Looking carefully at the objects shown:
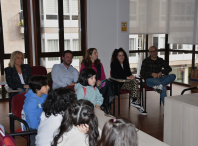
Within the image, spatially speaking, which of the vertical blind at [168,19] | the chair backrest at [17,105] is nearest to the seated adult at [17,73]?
the chair backrest at [17,105]

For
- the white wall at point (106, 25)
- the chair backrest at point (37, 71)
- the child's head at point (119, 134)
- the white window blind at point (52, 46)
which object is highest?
the white wall at point (106, 25)

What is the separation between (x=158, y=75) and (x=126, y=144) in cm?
344

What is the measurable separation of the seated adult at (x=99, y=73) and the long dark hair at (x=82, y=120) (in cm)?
238

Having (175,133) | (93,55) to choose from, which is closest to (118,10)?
(93,55)

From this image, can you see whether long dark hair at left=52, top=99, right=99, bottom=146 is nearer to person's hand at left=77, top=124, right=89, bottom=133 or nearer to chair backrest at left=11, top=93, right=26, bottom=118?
person's hand at left=77, top=124, right=89, bottom=133

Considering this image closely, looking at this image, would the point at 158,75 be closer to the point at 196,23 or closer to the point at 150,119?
the point at 150,119

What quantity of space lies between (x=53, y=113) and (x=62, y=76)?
2.16 m

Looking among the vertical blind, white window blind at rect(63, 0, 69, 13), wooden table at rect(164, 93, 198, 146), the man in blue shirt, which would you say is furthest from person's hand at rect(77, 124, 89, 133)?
the vertical blind

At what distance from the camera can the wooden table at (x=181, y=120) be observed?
2443 mm

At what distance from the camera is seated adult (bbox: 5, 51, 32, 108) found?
12.0 ft

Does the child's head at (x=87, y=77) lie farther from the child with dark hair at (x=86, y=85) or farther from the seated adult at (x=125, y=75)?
the seated adult at (x=125, y=75)

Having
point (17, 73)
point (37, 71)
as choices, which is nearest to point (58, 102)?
point (17, 73)

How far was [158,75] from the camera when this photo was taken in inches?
179

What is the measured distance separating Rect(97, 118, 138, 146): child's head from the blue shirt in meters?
2.80
